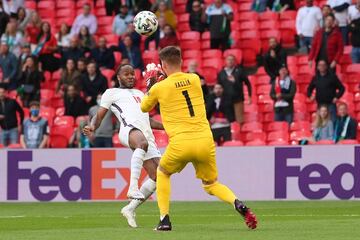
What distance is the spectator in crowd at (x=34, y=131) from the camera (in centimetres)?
2400

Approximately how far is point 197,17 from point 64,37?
331 centimetres

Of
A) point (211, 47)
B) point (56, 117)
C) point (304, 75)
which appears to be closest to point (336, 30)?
point (304, 75)

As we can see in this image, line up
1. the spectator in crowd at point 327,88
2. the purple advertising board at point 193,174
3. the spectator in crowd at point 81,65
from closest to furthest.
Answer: the purple advertising board at point 193,174, the spectator in crowd at point 327,88, the spectator in crowd at point 81,65

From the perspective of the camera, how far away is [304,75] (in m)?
25.7

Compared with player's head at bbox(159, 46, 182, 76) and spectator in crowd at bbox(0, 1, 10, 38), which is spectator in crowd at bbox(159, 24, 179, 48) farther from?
player's head at bbox(159, 46, 182, 76)

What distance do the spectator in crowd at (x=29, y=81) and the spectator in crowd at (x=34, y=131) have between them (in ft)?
9.00

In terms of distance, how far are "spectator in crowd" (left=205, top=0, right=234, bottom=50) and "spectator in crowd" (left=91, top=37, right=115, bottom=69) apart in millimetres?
2366

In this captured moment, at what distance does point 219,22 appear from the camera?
2648 cm

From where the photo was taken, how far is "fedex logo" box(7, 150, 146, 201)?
2139 cm


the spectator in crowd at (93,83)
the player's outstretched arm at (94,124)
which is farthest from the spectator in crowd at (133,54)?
the player's outstretched arm at (94,124)

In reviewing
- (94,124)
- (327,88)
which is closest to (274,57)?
(327,88)

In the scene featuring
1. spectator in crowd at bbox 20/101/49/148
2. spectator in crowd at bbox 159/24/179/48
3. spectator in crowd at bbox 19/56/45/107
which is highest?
spectator in crowd at bbox 159/24/179/48

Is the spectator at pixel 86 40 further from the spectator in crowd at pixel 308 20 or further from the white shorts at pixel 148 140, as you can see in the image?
the white shorts at pixel 148 140

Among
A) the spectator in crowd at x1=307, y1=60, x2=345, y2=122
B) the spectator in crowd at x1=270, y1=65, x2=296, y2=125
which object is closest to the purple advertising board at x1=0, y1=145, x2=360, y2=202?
the spectator in crowd at x1=307, y1=60, x2=345, y2=122
